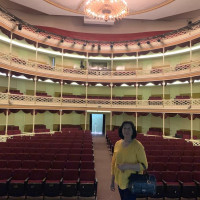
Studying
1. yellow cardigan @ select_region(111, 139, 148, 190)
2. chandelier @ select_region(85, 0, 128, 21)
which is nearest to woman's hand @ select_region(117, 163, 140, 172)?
yellow cardigan @ select_region(111, 139, 148, 190)

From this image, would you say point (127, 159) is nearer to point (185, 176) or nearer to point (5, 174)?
point (185, 176)

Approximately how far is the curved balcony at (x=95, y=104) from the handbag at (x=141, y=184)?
50.7 feet

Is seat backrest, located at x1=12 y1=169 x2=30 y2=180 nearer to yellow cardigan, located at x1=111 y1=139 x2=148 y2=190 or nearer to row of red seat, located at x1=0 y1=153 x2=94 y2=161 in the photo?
row of red seat, located at x1=0 y1=153 x2=94 y2=161

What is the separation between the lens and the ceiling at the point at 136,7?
2247 centimetres

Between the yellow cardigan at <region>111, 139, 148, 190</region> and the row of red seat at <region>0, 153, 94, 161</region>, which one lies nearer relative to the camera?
the yellow cardigan at <region>111, 139, 148, 190</region>

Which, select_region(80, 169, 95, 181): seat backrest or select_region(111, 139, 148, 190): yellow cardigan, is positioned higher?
select_region(111, 139, 148, 190): yellow cardigan

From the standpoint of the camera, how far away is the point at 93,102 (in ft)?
75.5

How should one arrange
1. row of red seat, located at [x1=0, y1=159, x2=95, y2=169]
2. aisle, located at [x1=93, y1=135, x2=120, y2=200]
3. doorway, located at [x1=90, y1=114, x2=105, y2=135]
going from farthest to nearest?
1. doorway, located at [x1=90, y1=114, x2=105, y2=135]
2. row of red seat, located at [x1=0, y1=159, x2=95, y2=169]
3. aisle, located at [x1=93, y1=135, x2=120, y2=200]

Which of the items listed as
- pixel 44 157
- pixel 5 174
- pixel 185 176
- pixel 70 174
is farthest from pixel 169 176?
pixel 5 174

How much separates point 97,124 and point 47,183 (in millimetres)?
20192

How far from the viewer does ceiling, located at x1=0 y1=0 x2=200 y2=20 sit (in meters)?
22.5

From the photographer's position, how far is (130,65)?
2692cm

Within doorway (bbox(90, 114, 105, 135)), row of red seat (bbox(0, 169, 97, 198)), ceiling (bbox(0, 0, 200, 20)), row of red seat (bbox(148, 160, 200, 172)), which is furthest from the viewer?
doorway (bbox(90, 114, 105, 135))

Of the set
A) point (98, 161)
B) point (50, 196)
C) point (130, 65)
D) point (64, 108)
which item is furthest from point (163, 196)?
point (130, 65)
